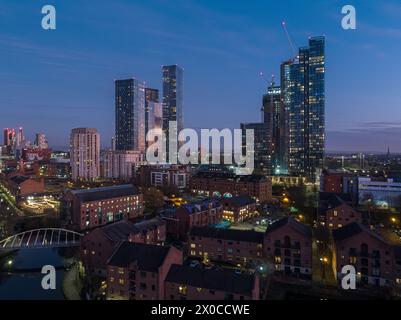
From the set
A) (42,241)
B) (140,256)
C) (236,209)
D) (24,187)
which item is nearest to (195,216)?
(236,209)

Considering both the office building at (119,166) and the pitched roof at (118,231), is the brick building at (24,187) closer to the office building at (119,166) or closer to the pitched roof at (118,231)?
the office building at (119,166)

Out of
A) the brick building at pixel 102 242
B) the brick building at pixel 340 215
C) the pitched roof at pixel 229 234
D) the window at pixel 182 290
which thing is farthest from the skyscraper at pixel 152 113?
the window at pixel 182 290

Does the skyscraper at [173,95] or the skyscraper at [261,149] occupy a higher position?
the skyscraper at [173,95]

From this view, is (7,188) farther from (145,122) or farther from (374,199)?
(145,122)

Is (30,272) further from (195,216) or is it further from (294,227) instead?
(294,227)

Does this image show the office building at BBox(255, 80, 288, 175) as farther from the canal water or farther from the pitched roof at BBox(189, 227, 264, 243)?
the canal water
